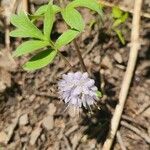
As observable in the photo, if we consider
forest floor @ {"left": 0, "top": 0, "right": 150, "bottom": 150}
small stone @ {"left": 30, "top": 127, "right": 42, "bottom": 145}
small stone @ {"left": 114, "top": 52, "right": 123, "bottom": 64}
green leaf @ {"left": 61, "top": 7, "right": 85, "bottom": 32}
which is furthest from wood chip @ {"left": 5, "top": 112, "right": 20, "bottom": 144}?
green leaf @ {"left": 61, "top": 7, "right": 85, "bottom": 32}

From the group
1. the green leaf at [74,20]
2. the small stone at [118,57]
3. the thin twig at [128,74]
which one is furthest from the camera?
the small stone at [118,57]

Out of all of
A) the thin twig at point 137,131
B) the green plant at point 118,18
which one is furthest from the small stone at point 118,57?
the thin twig at point 137,131

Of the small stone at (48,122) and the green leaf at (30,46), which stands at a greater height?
the green leaf at (30,46)

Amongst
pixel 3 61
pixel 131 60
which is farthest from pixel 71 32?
pixel 3 61

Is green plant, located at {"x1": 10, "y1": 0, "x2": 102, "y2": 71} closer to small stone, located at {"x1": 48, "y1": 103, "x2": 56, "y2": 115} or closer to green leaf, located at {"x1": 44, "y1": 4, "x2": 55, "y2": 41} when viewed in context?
green leaf, located at {"x1": 44, "y1": 4, "x2": 55, "y2": 41}

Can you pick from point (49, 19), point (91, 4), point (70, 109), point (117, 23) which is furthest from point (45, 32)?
point (117, 23)

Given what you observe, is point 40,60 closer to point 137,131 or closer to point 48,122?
point 48,122

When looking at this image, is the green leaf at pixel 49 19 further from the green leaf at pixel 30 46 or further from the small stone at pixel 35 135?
the small stone at pixel 35 135
